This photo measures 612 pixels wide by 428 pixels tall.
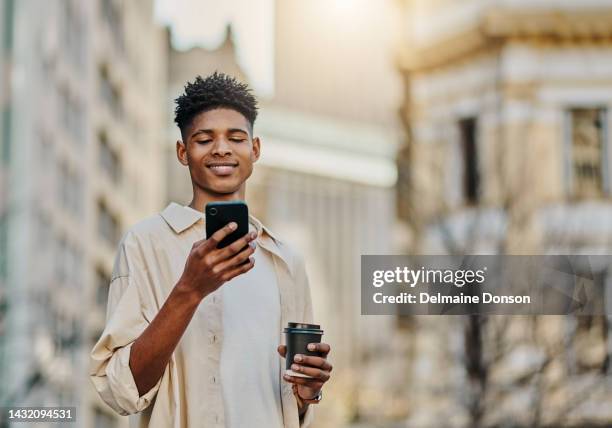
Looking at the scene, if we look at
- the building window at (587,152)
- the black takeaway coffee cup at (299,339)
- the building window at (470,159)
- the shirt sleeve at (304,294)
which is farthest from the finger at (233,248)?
the building window at (587,152)

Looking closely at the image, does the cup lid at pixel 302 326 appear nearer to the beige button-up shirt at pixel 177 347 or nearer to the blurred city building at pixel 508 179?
the beige button-up shirt at pixel 177 347

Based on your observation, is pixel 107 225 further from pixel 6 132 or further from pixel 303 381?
pixel 303 381

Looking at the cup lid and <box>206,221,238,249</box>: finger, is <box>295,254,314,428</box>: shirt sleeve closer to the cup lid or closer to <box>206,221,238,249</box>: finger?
the cup lid

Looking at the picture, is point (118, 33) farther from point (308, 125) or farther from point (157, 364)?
point (157, 364)

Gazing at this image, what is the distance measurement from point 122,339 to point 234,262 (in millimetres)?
338

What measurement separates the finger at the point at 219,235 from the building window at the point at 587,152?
61.8 ft

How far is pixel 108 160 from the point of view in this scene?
1554 inches

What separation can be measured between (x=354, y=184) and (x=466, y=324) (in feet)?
70.6

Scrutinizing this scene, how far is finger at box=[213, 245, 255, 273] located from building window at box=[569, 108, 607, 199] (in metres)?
18.8

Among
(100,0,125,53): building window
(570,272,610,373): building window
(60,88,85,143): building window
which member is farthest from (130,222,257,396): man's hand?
(100,0,125,53): building window

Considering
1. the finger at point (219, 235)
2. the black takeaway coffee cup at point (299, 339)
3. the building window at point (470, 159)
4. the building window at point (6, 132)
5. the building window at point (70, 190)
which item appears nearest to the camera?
the finger at point (219, 235)

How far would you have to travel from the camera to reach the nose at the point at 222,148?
274cm

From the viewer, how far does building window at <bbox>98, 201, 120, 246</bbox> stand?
38.3m

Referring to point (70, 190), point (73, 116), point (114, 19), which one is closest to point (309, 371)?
point (70, 190)
